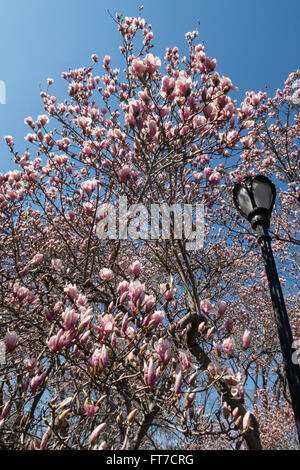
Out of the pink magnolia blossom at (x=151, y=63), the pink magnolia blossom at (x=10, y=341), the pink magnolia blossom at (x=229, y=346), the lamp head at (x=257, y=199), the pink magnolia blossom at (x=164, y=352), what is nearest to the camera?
the pink magnolia blossom at (x=164, y=352)

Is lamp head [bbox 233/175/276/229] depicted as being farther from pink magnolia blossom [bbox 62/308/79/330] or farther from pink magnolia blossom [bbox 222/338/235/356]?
pink magnolia blossom [bbox 62/308/79/330]

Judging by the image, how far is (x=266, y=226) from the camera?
113 inches

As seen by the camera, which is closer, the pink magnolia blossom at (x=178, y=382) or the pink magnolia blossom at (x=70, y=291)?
the pink magnolia blossom at (x=178, y=382)

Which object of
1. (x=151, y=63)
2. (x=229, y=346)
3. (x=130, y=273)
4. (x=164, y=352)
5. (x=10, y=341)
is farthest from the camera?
(x=130, y=273)

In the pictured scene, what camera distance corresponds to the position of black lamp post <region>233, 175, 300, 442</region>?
2363 mm

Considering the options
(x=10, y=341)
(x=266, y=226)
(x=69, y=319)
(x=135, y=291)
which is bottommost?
(x=10, y=341)

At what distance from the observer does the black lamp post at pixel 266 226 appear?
2363 mm

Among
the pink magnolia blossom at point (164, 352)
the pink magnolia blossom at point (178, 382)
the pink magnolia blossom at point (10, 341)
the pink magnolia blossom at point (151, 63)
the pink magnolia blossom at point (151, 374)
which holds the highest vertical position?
the pink magnolia blossom at point (151, 63)

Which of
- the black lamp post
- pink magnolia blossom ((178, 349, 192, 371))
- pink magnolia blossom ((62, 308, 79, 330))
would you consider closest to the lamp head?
the black lamp post

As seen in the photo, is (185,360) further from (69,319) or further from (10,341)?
(10,341)

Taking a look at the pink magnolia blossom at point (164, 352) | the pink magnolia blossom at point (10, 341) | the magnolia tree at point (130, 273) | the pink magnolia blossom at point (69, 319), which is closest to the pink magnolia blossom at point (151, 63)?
the magnolia tree at point (130, 273)

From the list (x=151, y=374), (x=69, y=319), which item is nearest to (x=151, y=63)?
(x=69, y=319)

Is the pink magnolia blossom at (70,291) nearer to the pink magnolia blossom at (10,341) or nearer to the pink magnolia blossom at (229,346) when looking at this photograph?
the pink magnolia blossom at (10,341)

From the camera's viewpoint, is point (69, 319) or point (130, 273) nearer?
point (69, 319)
